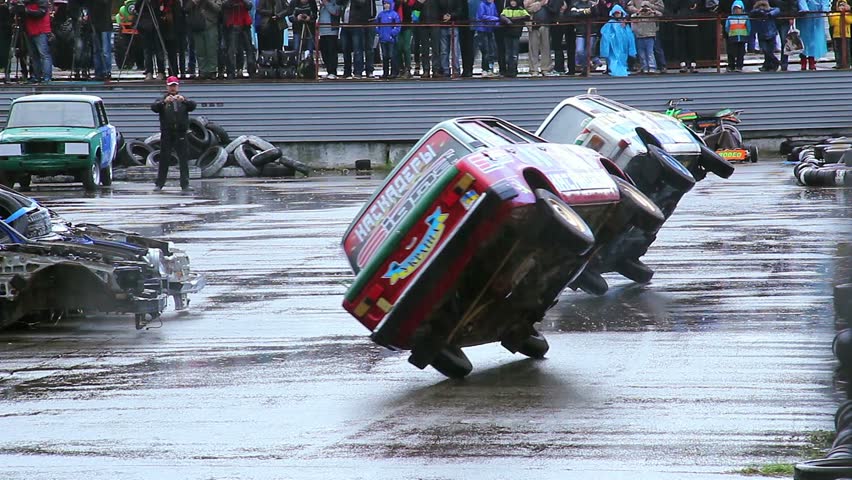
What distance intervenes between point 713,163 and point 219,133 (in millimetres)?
17771

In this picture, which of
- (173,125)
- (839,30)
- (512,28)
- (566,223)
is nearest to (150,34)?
(173,125)

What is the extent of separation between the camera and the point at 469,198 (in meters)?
8.23

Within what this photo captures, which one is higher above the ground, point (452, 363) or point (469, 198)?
point (469, 198)

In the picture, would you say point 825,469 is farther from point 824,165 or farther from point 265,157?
point 265,157

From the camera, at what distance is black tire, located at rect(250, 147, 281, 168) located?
29.2 m

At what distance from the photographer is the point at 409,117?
30.2 m

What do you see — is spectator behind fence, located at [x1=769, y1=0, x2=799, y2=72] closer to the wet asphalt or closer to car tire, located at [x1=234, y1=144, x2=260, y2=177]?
car tire, located at [x1=234, y1=144, x2=260, y2=177]

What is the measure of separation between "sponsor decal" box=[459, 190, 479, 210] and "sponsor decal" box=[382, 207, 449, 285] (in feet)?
0.51

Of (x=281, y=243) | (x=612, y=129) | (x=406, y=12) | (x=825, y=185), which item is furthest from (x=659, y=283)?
(x=406, y=12)

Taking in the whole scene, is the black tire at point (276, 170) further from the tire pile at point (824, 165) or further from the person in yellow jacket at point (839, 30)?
the person in yellow jacket at point (839, 30)

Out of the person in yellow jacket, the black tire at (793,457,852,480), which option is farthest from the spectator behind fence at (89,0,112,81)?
the black tire at (793,457,852,480)

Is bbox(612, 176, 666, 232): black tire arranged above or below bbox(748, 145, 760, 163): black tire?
above

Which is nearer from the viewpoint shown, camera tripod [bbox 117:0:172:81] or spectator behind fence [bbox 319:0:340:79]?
camera tripod [bbox 117:0:172:81]

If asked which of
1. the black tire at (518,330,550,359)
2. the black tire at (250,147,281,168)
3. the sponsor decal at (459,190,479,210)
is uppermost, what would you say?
the sponsor decal at (459,190,479,210)
